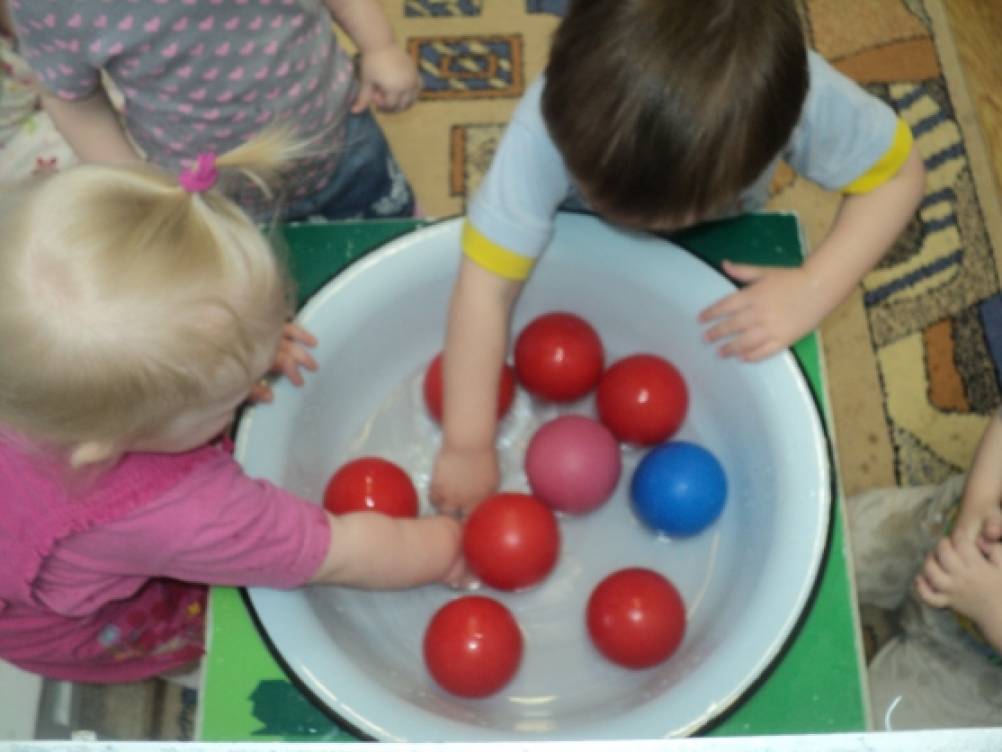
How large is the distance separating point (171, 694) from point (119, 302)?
780 mm

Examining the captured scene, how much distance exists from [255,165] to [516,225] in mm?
271

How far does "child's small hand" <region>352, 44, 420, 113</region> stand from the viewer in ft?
3.59

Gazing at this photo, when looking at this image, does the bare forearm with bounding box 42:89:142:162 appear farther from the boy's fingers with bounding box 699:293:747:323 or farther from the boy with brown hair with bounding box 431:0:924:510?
the boy's fingers with bounding box 699:293:747:323

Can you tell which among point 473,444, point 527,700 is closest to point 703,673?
point 527,700

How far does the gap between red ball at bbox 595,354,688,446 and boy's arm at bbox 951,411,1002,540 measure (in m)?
0.28

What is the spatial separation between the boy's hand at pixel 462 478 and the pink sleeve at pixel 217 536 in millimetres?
221

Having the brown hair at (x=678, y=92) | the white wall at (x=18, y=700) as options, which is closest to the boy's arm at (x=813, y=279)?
the brown hair at (x=678, y=92)

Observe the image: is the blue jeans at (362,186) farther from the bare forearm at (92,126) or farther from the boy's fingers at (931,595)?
the boy's fingers at (931,595)

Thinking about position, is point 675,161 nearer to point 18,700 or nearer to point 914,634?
point 914,634

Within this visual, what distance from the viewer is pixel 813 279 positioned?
956 millimetres

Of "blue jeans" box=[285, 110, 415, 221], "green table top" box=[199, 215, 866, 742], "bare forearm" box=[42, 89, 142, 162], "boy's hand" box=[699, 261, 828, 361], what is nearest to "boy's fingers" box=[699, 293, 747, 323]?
"boy's hand" box=[699, 261, 828, 361]

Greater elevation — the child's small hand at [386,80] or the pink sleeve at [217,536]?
the child's small hand at [386,80]

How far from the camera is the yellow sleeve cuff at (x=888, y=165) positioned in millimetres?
917

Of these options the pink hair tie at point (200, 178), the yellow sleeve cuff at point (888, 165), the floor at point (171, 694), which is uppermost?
the pink hair tie at point (200, 178)
